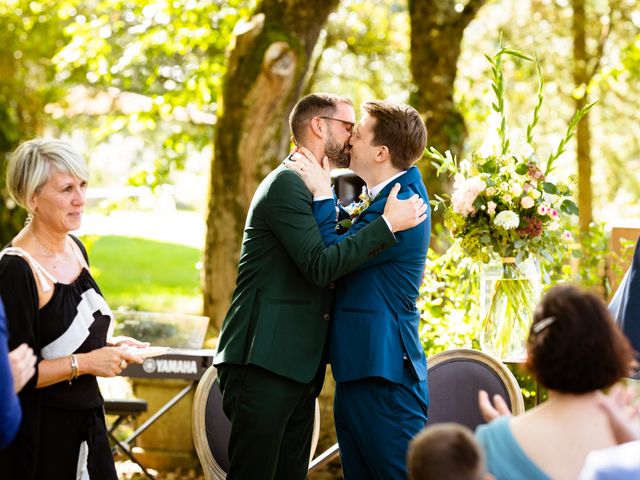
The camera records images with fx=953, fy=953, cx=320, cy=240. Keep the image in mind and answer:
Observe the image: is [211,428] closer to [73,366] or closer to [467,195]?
[73,366]

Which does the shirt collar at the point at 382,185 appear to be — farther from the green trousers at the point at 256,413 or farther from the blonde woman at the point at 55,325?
the blonde woman at the point at 55,325

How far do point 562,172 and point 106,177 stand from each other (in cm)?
2218

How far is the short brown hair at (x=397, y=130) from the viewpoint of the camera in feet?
10.1

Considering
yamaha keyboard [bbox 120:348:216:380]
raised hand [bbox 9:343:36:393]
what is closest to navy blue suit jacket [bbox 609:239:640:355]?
raised hand [bbox 9:343:36:393]

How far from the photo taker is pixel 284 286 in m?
3.07

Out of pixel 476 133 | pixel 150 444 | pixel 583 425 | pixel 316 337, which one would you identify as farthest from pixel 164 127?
pixel 583 425

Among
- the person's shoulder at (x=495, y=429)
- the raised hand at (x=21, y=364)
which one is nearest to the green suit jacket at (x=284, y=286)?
the raised hand at (x=21, y=364)

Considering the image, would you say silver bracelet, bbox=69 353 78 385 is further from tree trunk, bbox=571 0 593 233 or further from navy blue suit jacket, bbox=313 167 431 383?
tree trunk, bbox=571 0 593 233

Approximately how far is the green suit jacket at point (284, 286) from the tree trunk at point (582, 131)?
761cm

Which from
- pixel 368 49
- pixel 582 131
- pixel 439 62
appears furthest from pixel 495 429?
pixel 368 49

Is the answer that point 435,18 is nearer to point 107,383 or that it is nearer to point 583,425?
point 107,383

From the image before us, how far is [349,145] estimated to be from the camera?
3.21 meters

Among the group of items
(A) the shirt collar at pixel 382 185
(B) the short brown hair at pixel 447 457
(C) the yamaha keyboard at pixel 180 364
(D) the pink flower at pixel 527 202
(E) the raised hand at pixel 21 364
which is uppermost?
(A) the shirt collar at pixel 382 185

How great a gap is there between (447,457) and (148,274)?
18.6 metres
